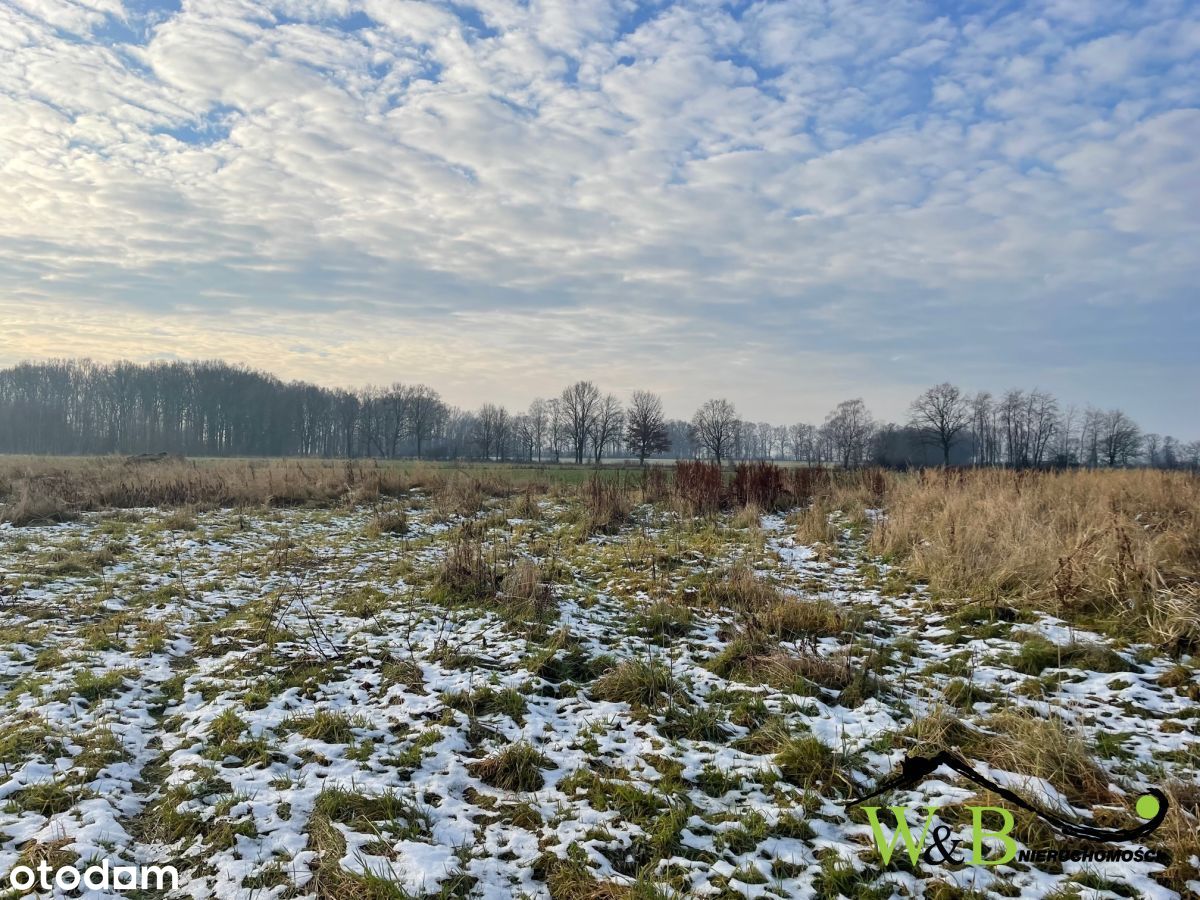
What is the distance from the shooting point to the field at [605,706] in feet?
10.2

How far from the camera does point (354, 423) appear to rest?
92.5 m

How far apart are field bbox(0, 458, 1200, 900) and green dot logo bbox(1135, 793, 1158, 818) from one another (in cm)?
8

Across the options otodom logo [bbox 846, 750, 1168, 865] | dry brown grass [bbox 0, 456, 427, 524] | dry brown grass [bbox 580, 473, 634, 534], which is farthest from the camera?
dry brown grass [bbox 0, 456, 427, 524]

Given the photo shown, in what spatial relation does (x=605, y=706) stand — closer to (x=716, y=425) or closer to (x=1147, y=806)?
(x=1147, y=806)

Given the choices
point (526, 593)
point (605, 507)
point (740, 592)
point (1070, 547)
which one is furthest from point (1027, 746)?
point (605, 507)

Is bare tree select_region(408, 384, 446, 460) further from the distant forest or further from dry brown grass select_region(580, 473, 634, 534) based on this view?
dry brown grass select_region(580, 473, 634, 534)

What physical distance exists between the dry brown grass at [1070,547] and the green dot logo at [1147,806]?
259cm

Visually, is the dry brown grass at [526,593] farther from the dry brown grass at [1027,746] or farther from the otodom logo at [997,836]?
the otodom logo at [997,836]

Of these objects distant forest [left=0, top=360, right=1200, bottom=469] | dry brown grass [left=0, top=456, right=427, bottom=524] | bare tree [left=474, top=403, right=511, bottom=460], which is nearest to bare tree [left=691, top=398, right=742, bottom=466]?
distant forest [left=0, top=360, right=1200, bottom=469]

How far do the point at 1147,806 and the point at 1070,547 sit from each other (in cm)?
428

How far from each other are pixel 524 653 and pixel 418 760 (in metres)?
1.80

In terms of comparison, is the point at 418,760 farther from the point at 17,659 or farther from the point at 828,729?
the point at 17,659

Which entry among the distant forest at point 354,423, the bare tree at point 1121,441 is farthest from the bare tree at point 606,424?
the bare tree at point 1121,441

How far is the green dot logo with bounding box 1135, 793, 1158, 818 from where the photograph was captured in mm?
3127
